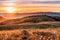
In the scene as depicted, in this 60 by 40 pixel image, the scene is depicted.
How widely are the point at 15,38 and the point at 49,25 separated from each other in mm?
312

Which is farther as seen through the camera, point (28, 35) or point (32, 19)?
point (32, 19)

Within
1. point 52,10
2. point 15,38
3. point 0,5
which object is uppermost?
point 0,5

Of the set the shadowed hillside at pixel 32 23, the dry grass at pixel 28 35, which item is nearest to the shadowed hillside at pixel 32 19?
the shadowed hillside at pixel 32 23

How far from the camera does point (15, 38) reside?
1.02 metres

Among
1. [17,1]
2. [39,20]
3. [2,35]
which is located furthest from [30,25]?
[17,1]

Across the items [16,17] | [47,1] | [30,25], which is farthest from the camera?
[47,1]

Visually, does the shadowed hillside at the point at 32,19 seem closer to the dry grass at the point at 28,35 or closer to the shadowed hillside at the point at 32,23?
the shadowed hillside at the point at 32,23

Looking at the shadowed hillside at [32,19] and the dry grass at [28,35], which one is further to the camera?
the shadowed hillside at [32,19]

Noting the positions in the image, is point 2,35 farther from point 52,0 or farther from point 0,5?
point 52,0

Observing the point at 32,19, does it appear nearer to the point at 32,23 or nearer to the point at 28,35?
the point at 32,23

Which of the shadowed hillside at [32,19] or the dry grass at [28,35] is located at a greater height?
the shadowed hillside at [32,19]

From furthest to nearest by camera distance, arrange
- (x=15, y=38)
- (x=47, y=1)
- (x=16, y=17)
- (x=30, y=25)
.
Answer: (x=47, y=1), (x=16, y=17), (x=30, y=25), (x=15, y=38)

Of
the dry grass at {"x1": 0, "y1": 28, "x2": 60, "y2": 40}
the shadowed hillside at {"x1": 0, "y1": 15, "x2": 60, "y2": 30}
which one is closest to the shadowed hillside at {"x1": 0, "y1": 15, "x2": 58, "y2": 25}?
the shadowed hillside at {"x1": 0, "y1": 15, "x2": 60, "y2": 30}

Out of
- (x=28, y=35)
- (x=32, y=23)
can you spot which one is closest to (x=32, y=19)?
(x=32, y=23)
